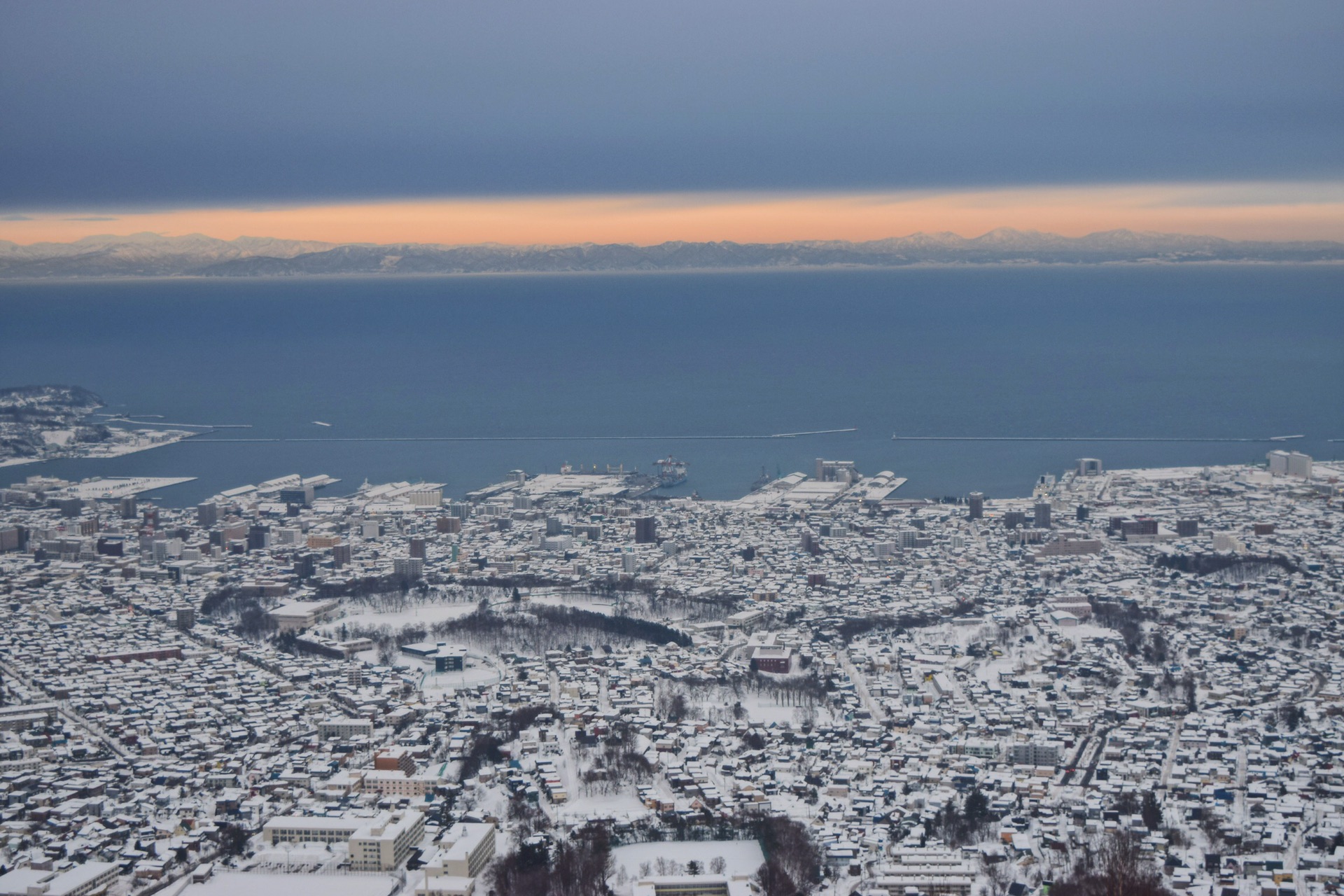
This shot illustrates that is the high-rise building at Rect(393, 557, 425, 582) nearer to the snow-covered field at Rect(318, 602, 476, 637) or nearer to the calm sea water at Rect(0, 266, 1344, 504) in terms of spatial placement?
the snow-covered field at Rect(318, 602, 476, 637)

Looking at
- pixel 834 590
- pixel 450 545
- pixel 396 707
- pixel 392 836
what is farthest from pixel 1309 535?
pixel 392 836

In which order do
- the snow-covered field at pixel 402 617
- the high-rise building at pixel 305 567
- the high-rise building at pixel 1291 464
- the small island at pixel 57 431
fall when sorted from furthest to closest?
1. the small island at pixel 57 431
2. the high-rise building at pixel 1291 464
3. the high-rise building at pixel 305 567
4. the snow-covered field at pixel 402 617

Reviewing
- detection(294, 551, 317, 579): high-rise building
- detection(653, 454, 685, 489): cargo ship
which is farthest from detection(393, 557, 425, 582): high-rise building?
detection(653, 454, 685, 489): cargo ship

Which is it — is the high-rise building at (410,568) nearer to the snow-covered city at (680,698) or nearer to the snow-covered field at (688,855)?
the snow-covered city at (680,698)

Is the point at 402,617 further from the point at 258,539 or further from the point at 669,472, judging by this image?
the point at 669,472

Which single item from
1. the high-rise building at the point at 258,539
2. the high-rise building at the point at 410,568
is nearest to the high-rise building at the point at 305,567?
the high-rise building at the point at 410,568

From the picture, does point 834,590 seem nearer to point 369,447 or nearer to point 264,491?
point 264,491

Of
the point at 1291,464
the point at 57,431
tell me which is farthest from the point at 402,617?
the point at 57,431
